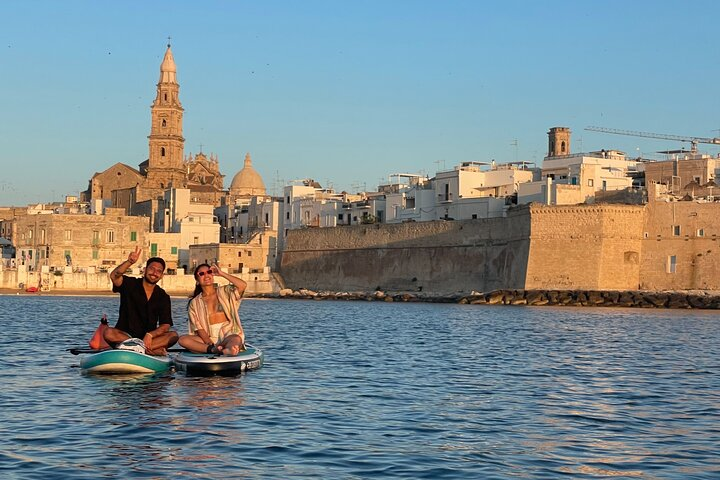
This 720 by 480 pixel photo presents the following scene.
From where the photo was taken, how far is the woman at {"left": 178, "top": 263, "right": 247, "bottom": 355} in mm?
13820

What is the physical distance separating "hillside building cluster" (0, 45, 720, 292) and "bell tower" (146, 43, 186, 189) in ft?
0.23

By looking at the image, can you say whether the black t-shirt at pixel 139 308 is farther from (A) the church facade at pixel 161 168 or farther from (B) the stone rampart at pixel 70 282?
(A) the church facade at pixel 161 168

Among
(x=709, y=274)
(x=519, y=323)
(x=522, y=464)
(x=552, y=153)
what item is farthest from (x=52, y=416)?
(x=552, y=153)

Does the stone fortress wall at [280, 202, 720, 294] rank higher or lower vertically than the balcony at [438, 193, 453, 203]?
lower

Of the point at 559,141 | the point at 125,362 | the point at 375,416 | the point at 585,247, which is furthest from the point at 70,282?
the point at 375,416

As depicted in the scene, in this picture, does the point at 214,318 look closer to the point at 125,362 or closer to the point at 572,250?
the point at 125,362

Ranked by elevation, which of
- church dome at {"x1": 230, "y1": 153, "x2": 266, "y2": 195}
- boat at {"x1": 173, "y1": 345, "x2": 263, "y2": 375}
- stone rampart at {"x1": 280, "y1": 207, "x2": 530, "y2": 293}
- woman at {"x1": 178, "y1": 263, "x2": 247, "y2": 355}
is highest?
church dome at {"x1": 230, "y1": 153, "x2": 266, "y2": 195}

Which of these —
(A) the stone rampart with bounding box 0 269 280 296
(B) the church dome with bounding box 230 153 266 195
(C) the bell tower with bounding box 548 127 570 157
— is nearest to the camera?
(A) the stone rampart with bounding box 0 269 280 296

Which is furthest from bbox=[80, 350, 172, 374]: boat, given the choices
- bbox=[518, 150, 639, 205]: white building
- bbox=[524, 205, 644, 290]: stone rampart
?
bbox=[518, 150, 639, 205]: white building

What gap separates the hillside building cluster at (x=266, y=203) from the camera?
56.5 m

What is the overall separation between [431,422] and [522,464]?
219 cm

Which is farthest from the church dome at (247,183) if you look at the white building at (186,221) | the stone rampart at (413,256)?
the stone rampart at (413,256)

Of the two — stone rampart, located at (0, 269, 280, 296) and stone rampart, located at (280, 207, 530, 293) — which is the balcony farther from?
stone rampart, located at (0, 269, 280, 296)

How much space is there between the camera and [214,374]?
46.3 ft
